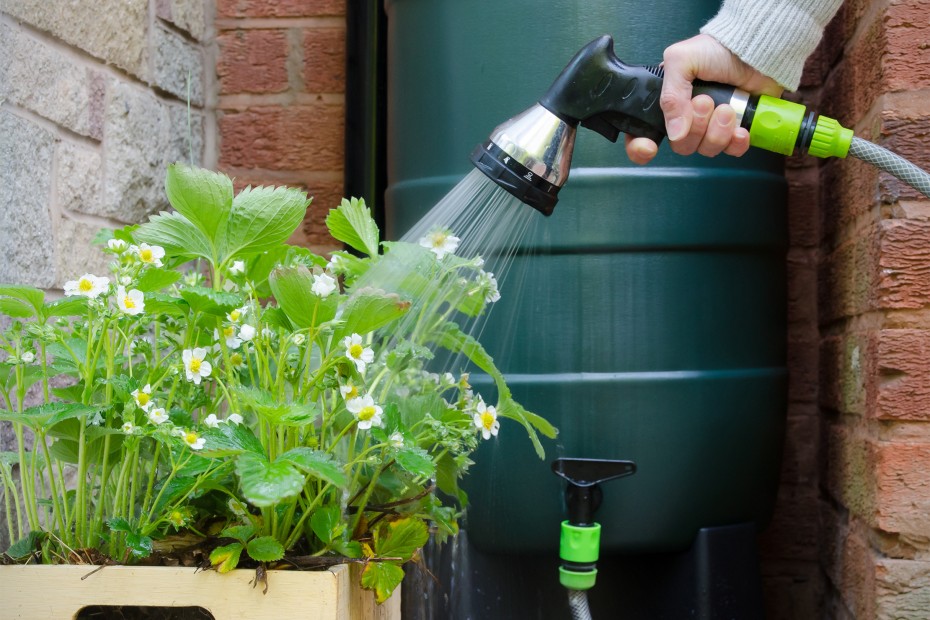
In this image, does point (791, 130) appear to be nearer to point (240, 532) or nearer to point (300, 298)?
point (300, 298)

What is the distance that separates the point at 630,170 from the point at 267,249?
1.81ft

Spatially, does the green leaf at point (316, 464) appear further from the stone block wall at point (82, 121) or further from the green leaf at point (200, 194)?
Answer: the stone block wall at point (82, 121)

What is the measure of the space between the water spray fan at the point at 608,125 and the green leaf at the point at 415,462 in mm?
260

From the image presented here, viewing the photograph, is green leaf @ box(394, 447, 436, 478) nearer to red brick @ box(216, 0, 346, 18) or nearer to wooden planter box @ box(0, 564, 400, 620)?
wooden planter box @ box(0, 564, 400, 620)

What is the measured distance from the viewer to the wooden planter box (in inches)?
25.0

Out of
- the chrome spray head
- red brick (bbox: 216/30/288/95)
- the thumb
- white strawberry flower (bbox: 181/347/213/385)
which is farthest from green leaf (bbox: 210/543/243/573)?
red brick (bbox: 216/30/288/95)

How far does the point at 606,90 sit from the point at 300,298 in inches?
13.6

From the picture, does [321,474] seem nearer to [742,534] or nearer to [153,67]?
[742,534]

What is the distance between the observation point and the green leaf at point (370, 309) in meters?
0.63

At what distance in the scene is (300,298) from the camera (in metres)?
0.64

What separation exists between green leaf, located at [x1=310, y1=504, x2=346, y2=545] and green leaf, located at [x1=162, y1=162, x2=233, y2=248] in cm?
22

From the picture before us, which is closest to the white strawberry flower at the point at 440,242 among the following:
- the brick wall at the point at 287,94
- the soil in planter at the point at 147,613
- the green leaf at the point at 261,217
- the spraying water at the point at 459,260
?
the spraying water at the point at 459,260

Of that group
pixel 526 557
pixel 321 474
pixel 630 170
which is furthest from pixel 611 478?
pixel 321 474

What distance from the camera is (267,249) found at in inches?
28.2
